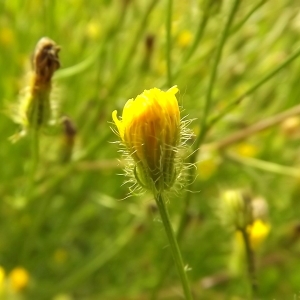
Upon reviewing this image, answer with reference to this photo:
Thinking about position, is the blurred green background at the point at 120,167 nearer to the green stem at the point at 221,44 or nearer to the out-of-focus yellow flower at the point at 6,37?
the out-of-focus yellow flower at the point at 6,37

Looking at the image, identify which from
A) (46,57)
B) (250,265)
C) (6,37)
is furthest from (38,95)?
(6,37)

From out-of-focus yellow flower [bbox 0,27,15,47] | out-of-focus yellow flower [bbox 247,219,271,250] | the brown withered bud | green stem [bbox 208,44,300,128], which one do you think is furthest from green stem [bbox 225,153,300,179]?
out-of-focus yellow flower [bbox 0,27,15,47]

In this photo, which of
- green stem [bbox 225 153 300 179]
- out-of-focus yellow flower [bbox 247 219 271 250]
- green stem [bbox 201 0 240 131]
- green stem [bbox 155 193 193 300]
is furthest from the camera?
green stem [bbox 225 153 300 179]

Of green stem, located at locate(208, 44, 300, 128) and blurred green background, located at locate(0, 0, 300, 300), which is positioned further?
blurred green background, located at locate(0, 0, 300, 300)

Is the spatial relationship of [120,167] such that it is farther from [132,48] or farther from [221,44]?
[221,44]

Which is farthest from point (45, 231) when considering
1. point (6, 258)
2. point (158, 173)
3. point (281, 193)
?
point (158, 173)

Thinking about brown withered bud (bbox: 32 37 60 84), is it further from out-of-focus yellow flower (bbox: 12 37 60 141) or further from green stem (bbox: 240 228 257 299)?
green stem (bbox: 240 228 257 299)
